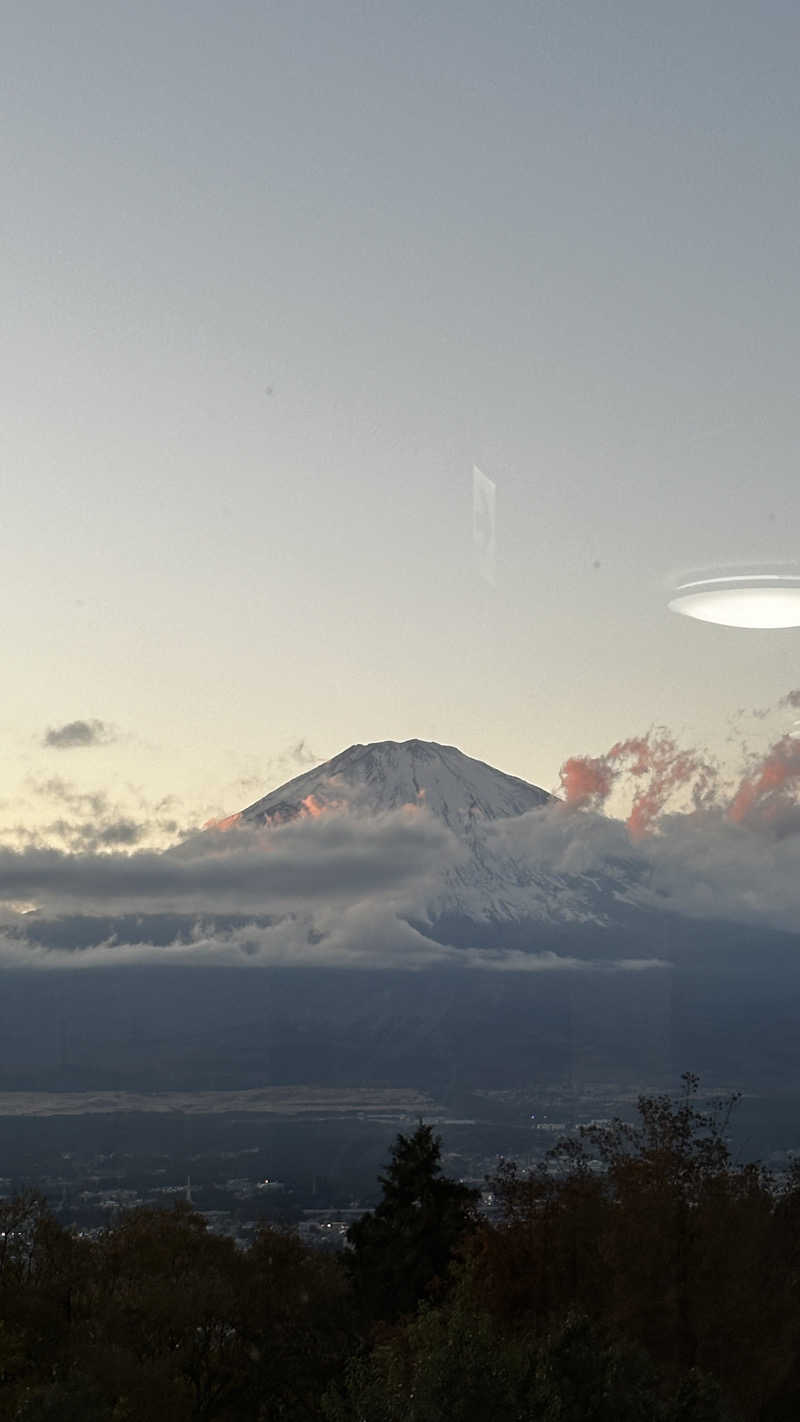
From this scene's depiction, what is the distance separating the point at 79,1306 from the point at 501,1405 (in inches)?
758

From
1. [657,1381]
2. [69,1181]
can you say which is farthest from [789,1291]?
[69,1181]

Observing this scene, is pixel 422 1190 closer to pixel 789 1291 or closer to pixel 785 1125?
pixel 789 1291

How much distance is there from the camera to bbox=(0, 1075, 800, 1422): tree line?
23.0 m

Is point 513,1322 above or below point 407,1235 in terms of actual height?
above

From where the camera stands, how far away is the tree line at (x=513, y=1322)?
23.0 metres

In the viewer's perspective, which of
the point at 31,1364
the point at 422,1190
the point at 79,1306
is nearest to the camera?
the point at 31,1364

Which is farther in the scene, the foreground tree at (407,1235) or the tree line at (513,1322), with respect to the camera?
the foreground tree at (407,1235)

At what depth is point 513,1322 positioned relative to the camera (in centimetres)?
3469

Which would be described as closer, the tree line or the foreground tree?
the tree line

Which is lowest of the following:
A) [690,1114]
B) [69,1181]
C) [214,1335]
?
[69,1181]

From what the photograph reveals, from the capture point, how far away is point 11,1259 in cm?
3959

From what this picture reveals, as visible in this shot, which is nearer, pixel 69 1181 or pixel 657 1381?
pixel 657 1381

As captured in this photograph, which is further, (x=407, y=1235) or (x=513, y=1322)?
(x=407, y=1235)

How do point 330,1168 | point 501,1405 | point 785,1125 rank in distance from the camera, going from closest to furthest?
point 501,1405 → point 785,1125 → point 330,1168
